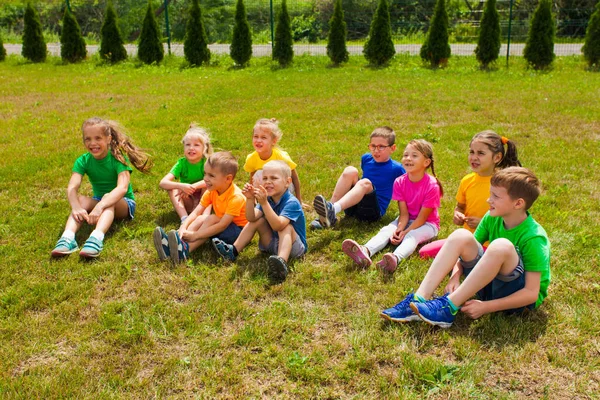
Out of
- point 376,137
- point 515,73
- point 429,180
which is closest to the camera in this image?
Answer: point 429,180

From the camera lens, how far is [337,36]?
725 inches

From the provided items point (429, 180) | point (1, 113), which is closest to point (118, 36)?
point (1, 113)

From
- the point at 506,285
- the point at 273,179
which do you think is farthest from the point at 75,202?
the point at 506,285

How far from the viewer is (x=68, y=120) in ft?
33.2

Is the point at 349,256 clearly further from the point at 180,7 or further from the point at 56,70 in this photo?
the point at 180,7

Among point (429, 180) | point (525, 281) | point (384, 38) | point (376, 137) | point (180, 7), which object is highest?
point (180, 7)

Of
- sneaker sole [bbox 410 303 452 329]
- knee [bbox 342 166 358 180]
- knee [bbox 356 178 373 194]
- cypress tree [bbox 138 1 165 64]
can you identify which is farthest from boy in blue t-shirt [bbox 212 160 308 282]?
cypress tree [bbox 138 1 165 64]

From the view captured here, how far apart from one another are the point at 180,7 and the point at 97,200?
28.3 meters

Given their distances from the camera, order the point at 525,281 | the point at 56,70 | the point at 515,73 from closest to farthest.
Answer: the point at 525,281, the point at 515,73, the point at 56,70

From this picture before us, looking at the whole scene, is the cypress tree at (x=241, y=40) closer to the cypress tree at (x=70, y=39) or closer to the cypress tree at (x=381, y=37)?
the cypress tree at (x=381, y=37)

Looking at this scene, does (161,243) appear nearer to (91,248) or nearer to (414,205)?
(91,248)

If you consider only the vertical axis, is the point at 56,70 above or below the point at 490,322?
above

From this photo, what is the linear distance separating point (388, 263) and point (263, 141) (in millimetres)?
1987

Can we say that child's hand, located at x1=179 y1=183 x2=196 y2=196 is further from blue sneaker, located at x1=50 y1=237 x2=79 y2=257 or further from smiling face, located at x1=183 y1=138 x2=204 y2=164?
blue sneaker, located at x1=50 y1=237 x2=79 y2=257
